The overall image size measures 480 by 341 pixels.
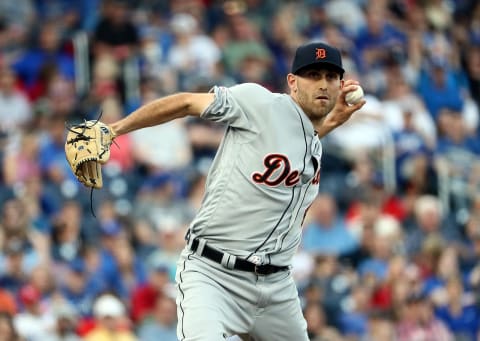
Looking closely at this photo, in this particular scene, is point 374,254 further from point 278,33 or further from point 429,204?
point 278,33

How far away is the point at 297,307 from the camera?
6.45 m

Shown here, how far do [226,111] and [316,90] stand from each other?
51 centimetres

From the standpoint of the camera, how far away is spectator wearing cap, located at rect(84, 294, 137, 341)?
962 centimetres

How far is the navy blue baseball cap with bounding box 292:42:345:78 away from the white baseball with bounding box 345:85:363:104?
32cm

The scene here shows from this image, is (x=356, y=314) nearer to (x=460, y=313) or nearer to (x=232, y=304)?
(x=460, y=313)

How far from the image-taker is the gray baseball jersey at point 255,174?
6074 millimetres

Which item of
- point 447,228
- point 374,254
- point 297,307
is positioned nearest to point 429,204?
point 447,228

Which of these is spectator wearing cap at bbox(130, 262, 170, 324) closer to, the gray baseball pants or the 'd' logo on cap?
the gray baseball pants

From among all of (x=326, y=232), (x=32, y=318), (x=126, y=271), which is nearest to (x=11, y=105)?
(x=126, y=271)

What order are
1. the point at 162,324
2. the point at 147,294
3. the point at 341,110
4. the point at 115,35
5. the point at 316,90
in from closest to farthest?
1. the point at 316,90
2. the point at 341,110
3. the point at 162,324
4. the point at 147,294
5. the point at 115,35

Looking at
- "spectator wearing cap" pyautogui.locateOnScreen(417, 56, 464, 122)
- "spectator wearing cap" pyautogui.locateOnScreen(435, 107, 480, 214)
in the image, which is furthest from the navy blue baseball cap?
"spectator wearing cap" pyautogui.locateOnScreen(417, 56, 464, 122)

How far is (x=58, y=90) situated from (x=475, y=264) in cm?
444

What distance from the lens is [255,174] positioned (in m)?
6.08

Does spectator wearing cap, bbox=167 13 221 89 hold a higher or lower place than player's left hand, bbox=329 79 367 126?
higher
